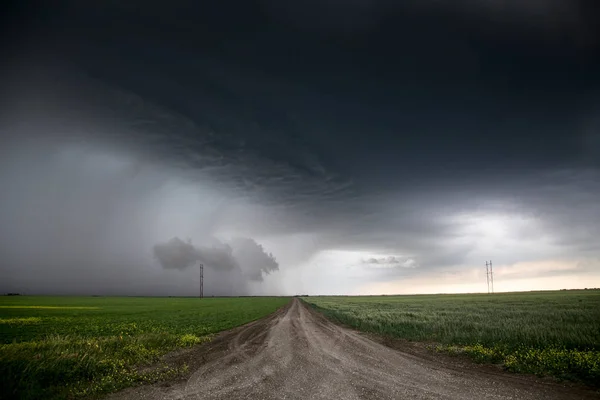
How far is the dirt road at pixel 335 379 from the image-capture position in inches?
418

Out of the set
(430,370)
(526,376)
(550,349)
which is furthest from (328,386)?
(550,349)

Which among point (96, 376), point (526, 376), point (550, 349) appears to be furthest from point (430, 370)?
point (96, 376)

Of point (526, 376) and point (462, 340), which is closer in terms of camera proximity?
point (526, 376)

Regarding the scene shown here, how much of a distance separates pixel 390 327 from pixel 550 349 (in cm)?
1402

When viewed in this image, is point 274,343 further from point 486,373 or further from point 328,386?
point 486,373

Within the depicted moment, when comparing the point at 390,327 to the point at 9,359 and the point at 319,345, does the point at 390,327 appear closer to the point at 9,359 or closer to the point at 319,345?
the point at 319,345

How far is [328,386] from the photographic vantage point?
37.7ft

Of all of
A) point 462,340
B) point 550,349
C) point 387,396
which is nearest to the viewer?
point 387,396

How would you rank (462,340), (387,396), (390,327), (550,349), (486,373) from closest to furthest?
(387,396) → (486,373) → (550,349) → (462,340) → (390,327)

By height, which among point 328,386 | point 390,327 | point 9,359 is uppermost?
point 9,359

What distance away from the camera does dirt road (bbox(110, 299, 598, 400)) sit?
10630mm

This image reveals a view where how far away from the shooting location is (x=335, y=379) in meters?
12.4

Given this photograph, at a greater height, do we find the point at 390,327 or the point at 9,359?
the point at 9,359

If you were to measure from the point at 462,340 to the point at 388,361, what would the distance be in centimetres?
759
